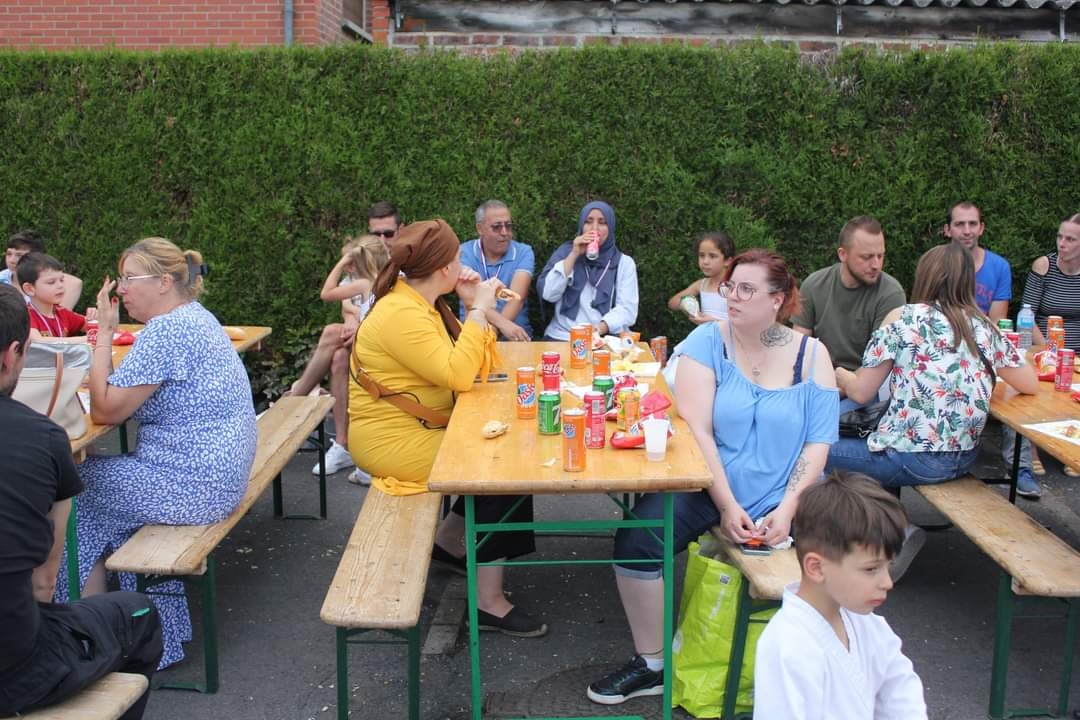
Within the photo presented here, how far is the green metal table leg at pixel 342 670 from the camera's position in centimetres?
337

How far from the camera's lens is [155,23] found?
935 cm

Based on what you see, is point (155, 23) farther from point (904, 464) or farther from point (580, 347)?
point (904, 464)

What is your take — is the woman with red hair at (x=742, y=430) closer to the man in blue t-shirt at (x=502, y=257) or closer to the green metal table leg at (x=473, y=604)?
the green metal table leg at (x=473, y=604)

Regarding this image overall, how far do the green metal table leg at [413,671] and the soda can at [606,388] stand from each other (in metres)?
1.10

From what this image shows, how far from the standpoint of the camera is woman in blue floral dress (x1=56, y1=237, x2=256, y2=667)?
3820 mm

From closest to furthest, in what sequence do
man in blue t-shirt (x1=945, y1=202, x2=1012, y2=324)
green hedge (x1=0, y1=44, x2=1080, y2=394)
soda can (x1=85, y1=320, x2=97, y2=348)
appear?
1. soda can (x1=85, y1=320, x2=97, y2=348)
2. man in blue t-shirt (x1=945, y1=202, x2=1012, y2=324)
3. green hedge (x1=0, y1=44, x2=1080, y2=394)

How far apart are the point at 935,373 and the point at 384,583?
8.35 ft

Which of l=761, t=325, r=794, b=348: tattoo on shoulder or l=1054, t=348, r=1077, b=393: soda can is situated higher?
l=761, t=325, r=794, b=348: tattoo on shoulder

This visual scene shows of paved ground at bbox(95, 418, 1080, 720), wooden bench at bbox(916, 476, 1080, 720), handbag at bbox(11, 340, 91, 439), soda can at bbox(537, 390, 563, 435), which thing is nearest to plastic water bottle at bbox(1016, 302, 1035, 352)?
paved ground at bbox(95, 418, 1080, 720)

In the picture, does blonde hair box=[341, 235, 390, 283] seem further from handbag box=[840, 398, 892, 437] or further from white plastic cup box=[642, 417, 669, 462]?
white plastic cup box=[642, 417, 669, 462]

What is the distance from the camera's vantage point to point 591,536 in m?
5.48

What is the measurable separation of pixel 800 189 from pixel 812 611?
5.69m

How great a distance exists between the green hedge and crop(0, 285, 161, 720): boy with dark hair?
4928mm

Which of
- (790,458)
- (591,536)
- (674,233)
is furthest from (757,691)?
(674,233)
